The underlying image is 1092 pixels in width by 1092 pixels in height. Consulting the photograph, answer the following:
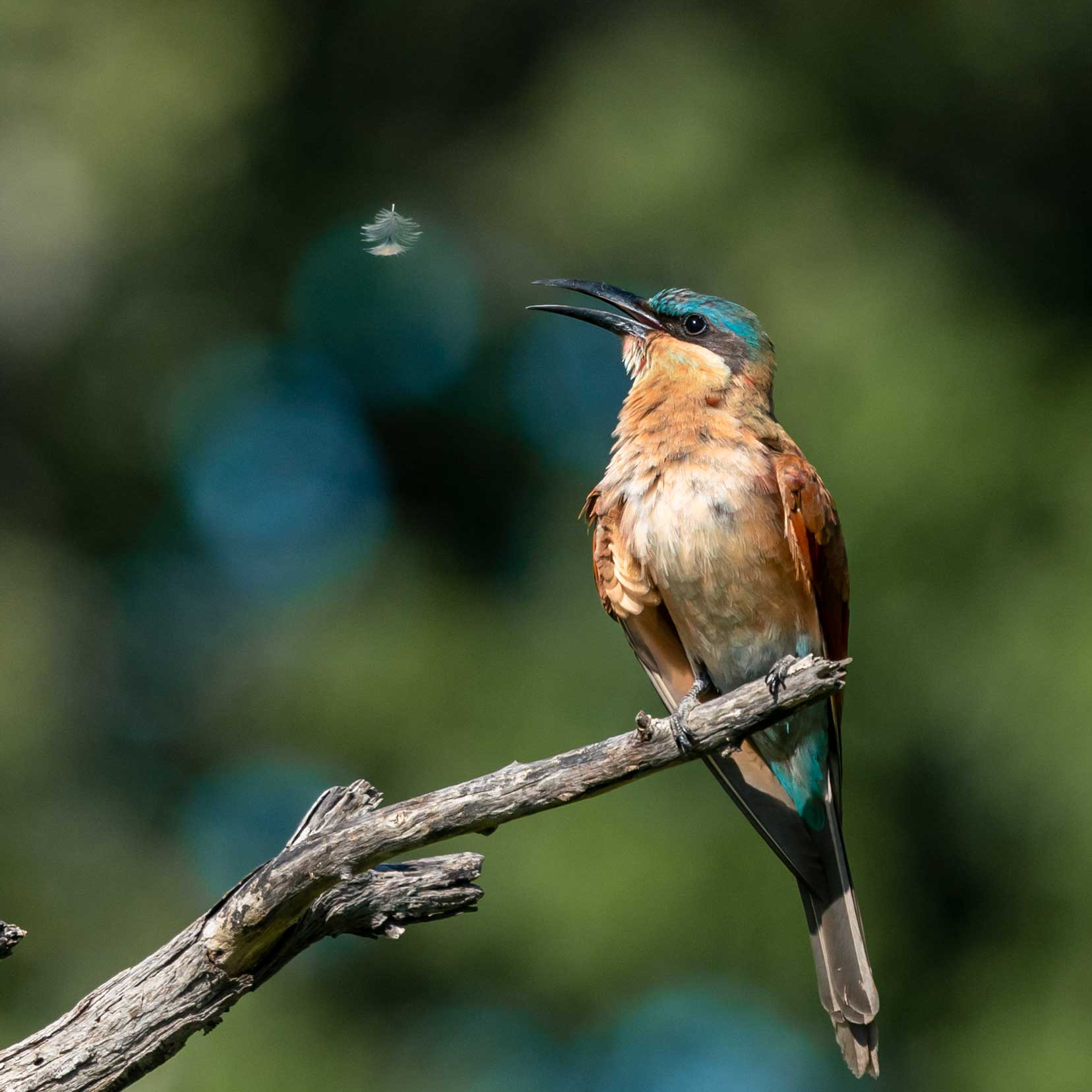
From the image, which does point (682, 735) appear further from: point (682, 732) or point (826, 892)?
point (826, 892)

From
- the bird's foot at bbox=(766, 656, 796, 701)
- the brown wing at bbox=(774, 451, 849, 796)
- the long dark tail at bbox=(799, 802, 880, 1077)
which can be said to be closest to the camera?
the bird's foot at bbox=(766, 656, 796, 701)

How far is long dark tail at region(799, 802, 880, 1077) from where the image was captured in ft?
14.9

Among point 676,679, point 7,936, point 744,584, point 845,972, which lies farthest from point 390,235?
point 845,972

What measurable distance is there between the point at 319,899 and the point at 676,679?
1.80 meters

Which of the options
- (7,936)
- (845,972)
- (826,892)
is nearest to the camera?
(7,936)

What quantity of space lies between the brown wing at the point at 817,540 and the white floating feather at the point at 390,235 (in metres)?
1.39

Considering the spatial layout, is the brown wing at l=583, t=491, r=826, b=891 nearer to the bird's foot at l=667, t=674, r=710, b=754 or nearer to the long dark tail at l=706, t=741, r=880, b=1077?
the long dark tail at l=706, t=741, r=880, b=1077

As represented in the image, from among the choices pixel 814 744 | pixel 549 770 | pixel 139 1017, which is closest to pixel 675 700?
pixel 814 744

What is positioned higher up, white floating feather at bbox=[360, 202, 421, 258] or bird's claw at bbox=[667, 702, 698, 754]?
white floating feather at bbox=[360, 202, 421, 258]

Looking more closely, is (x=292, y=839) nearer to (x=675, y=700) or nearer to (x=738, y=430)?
(x=675, y=700)

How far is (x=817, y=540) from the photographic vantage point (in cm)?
448

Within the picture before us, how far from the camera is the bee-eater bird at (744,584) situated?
4.42 meters

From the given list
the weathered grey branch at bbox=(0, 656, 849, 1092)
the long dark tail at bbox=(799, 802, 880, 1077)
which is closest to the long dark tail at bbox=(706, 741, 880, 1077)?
the long dark tail at bbox=(799, 802, 880, 1077)

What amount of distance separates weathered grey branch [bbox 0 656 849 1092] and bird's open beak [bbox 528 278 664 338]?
230 centimetres
